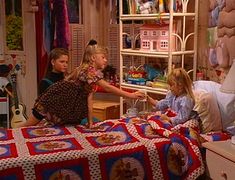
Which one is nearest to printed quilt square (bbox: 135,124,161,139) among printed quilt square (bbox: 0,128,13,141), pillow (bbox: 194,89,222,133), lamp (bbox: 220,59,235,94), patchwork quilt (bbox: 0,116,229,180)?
patchwork quilt (bbox: 0,116,229,180)

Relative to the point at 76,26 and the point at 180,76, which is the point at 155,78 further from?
the point at 76,26

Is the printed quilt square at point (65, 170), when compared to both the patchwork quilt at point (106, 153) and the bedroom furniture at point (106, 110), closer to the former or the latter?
the patchwork quilt at point (106, 153)

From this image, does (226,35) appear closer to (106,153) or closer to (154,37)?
(154,37)

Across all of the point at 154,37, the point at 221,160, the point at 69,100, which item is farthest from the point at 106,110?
the point at 221,160

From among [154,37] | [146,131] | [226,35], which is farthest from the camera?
[154,37]

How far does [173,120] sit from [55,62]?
1112mm

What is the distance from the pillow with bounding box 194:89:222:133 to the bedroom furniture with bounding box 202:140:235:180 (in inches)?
14.3

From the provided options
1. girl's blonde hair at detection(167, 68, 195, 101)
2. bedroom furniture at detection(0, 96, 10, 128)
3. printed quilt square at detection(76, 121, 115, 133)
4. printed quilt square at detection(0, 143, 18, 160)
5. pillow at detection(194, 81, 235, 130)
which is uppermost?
girl's blonde hair at detection(167, 68, 195, 101)

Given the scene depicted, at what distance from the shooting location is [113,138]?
2352mm

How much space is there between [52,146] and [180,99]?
3.03 ft

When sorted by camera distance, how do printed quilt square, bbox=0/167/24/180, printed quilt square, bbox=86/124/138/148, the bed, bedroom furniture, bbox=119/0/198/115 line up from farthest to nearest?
bedroom furniture, bbox=119/0/198/115, printed quilt square, bbox=86/124/138/148, the bed, printed quilt square, bbox=0/167/24/180

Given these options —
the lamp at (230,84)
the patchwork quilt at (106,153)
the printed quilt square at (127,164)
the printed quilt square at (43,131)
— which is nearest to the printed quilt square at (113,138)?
the patchwork quilt at (106,153)

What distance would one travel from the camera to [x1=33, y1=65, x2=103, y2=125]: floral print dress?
2.67 metres

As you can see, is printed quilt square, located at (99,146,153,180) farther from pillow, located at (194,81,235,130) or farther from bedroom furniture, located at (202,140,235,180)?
pillow, located at (194,81,235,130)
